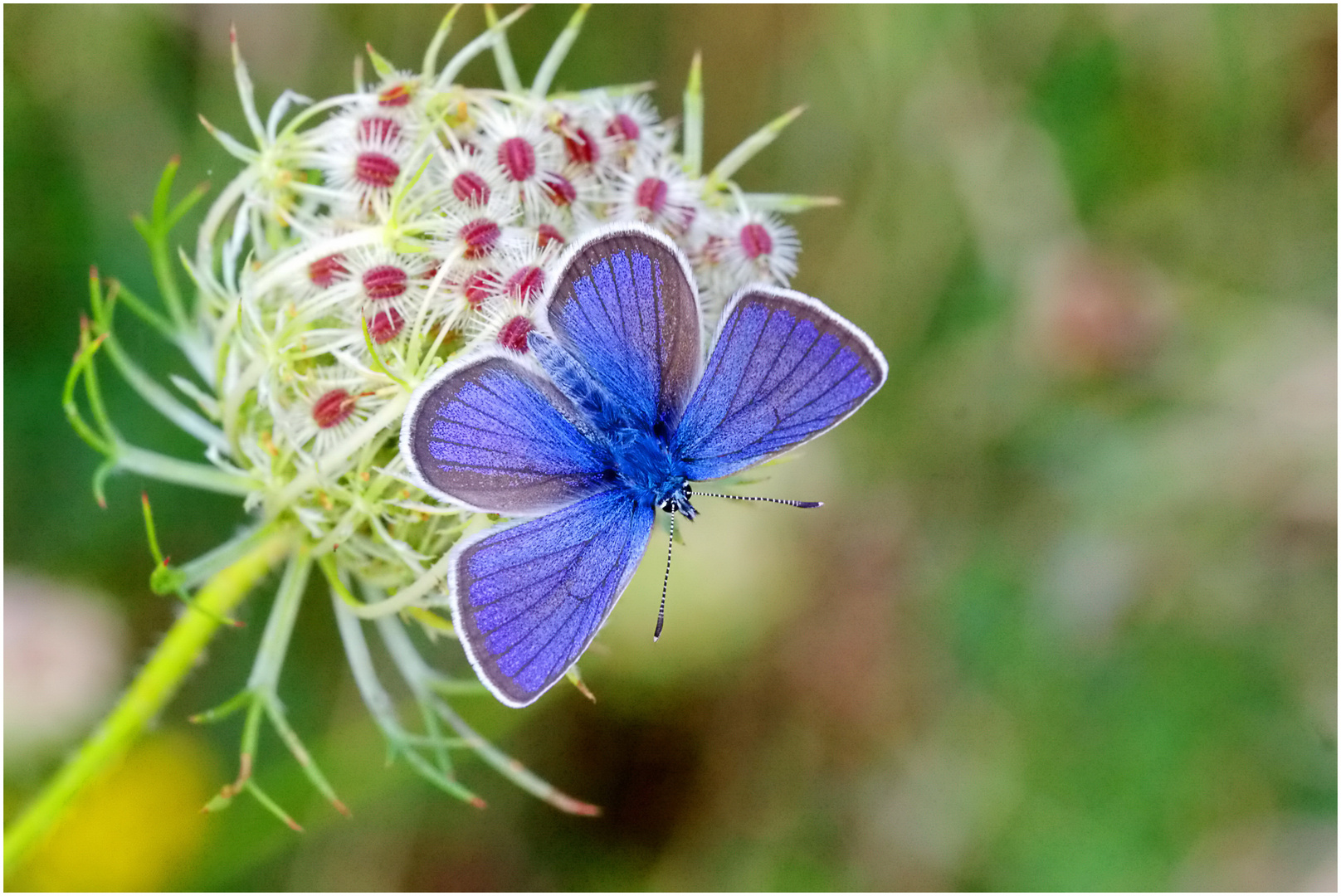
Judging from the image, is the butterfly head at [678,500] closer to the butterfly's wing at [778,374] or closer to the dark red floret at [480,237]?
the butterfly's wing at [778,374]

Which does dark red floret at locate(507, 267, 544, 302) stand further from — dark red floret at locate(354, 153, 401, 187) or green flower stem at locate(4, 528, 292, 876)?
green flower stem at locate(4, 528, 292, 876)

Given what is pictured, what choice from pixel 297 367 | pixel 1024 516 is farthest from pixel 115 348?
pixel 1024 516

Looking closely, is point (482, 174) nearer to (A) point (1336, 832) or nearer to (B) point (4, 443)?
(B) point (4, 443)

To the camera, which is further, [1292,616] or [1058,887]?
[1292,616]

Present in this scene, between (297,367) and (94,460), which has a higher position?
(297,367)

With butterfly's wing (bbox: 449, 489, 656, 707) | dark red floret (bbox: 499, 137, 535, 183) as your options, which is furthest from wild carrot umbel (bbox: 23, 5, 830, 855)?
butterfly's wing (bbox: 449, 489, 656, 707)

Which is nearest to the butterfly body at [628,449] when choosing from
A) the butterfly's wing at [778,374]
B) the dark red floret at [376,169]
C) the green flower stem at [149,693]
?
the butterfly's wing at [778,374]
